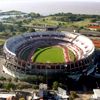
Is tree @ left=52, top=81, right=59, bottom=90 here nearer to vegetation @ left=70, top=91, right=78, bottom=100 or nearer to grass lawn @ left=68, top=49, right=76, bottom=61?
vegetation @ left=70, top=91, right=78, bottom=100

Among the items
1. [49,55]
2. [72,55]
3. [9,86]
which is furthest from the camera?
[49,55]

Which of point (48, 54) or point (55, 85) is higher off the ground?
point (55, 85)

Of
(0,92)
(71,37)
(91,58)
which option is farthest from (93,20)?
(0,92)

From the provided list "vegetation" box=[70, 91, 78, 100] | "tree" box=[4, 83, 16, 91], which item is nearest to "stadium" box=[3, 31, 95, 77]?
"tree" box=[4, 83, 16, 91]

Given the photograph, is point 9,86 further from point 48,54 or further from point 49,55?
point 48,54

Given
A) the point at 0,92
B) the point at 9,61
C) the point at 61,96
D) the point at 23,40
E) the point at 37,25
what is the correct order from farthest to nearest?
1. the point at 37,25
2. the point at 23,40
3. the point at 9,61
4. the point at 0,92
5. the point at 61,96

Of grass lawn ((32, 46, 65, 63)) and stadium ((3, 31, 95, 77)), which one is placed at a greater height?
stadium ((3, 31, 95, 77))

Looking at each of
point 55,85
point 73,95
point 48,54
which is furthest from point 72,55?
point 73,95

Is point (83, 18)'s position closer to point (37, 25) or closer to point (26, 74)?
point (37, 25)
